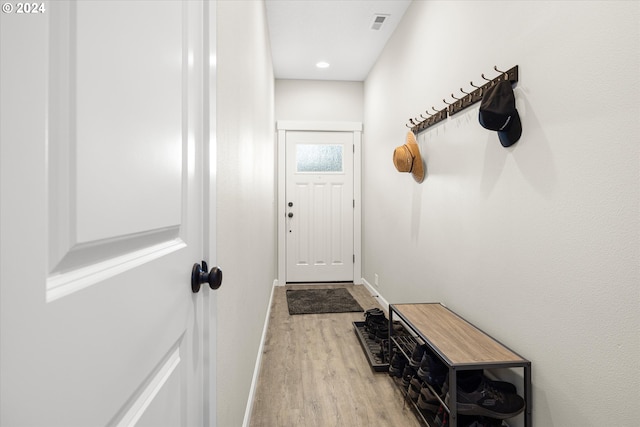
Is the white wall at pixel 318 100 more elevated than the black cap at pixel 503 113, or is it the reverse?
the white wall at pixel 318 100

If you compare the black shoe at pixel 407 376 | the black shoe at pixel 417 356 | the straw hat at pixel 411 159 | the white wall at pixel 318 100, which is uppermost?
the white wall at pixel 318 100

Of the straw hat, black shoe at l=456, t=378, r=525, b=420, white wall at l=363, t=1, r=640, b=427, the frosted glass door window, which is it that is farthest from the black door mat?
the frosted glass door window

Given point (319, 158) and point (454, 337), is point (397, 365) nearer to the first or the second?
point (454, 337)

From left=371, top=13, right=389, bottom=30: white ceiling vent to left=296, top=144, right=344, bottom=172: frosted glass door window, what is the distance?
1.60m

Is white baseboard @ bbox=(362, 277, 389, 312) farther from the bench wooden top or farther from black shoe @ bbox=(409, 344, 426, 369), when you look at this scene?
black shoe @ bbox=(409, 344, 426, 369)

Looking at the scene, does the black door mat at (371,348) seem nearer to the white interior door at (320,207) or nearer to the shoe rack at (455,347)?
the shoe rack at (455,347)

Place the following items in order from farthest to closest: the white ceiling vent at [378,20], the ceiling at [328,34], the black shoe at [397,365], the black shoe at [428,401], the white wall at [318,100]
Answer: the white wall at [318,100]
the white ceiling vent at [378,20]
the ceiling at [328,34]
the black shoe at [397,365]
the black shoe at [428,401]

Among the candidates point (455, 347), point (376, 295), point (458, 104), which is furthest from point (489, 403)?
point (376, 295)

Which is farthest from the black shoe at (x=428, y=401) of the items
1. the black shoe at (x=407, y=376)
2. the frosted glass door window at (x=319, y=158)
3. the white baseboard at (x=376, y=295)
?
A: the frosted glass door window at (x=319, y=158)

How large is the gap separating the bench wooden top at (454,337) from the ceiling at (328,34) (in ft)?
8.14

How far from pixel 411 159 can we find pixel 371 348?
1.46m

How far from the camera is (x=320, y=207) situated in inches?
173

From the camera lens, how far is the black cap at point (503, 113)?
139 cm

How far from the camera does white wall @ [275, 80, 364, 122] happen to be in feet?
14.2
